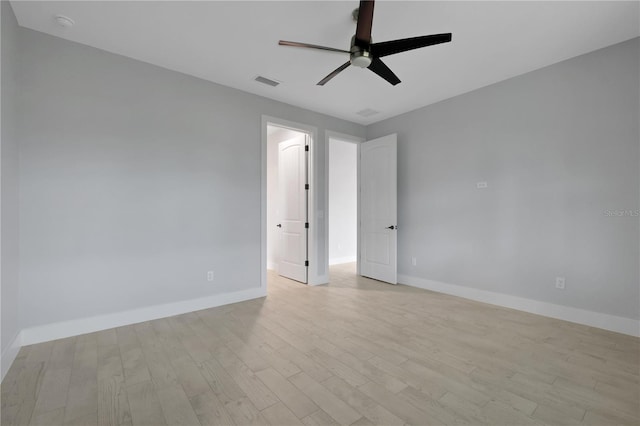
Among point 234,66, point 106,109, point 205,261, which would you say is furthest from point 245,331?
point 234,66

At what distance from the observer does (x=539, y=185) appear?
3.33 meters

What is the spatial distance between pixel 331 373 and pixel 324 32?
9.36ft

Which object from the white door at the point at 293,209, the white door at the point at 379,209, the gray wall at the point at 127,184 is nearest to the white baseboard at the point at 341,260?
the white door at the point at 379,209

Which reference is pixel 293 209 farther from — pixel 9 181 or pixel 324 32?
pixel 9 181

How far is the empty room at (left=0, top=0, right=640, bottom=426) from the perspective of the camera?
1.94 m

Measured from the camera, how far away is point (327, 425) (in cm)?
158

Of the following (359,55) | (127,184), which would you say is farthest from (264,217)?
(359,55)

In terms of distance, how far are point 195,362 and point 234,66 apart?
2987mm

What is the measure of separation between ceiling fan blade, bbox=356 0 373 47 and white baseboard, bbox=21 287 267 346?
10.4 ft

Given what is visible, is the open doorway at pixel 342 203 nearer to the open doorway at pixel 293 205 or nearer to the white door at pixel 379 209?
the white door at pixel 379 209

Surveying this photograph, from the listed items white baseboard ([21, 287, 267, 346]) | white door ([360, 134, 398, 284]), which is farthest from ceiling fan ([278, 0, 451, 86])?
white baseboard ([21, 287, 267, 346])

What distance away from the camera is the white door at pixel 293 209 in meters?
4.75

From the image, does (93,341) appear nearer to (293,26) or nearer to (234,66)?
(234,66)

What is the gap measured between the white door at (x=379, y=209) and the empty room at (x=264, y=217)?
1.64 feet
